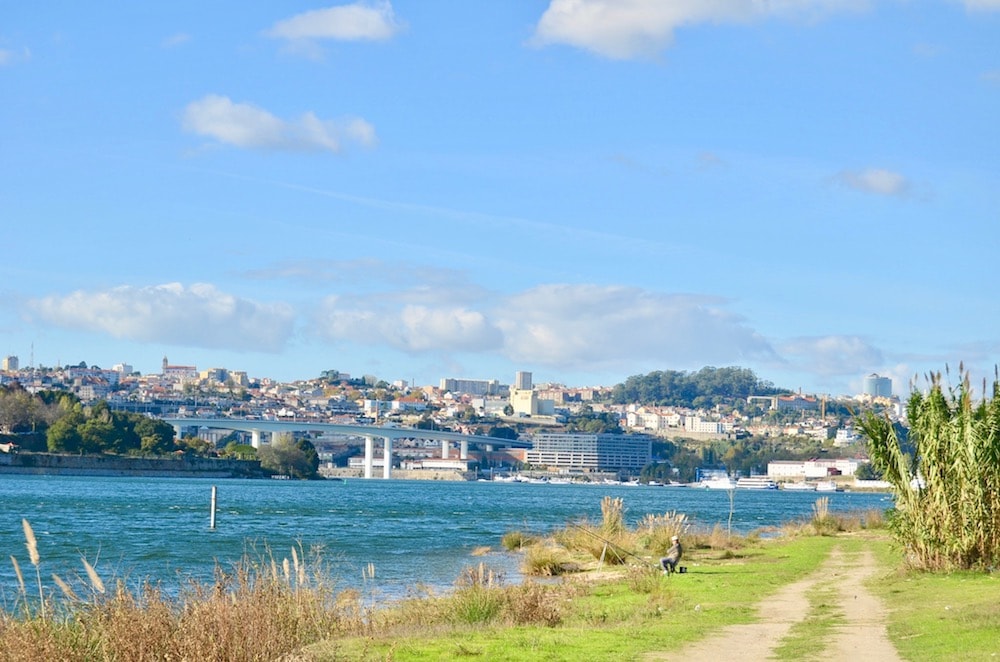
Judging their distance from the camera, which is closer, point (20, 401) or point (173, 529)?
point (173, 529)

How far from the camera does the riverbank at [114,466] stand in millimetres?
135375

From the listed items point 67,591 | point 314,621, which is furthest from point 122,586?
point 314,621

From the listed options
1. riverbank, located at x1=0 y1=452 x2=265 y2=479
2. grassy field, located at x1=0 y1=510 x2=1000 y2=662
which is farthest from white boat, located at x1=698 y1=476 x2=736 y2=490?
grassy field, located at x1=0 y1=510 x2=1000 y2=662

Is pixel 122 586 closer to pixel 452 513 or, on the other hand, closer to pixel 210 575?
pixel 210 575

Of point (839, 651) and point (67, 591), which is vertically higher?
point (67, 591)

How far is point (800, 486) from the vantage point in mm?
189250

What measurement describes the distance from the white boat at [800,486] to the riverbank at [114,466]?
76130 millimetres

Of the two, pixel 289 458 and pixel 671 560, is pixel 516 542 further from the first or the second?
pixel 289 458

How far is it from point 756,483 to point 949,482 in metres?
176

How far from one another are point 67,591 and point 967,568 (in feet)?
46.9

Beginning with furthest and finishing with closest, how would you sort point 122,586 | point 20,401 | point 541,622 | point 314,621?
point 20,401 < point 541,622 < point 314,621 < point 122,586

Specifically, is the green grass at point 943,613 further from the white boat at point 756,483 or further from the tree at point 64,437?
the white boat at point 756,483

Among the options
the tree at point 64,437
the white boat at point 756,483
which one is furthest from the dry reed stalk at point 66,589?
the white boat at point 756,483

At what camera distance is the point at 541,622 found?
1473 cm
